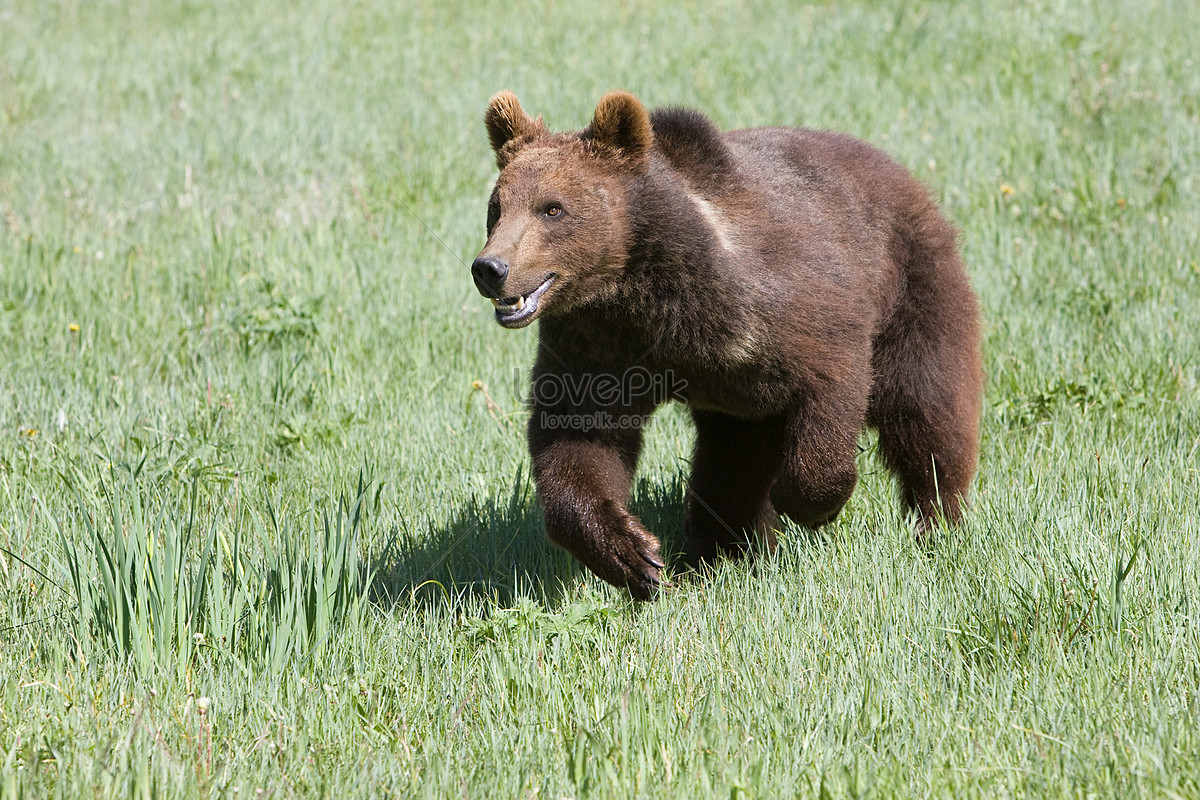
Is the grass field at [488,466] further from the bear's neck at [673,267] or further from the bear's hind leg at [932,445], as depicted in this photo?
the bear's neck at [673,267]

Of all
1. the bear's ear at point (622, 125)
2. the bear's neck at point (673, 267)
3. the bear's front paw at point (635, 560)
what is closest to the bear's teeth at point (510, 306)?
the bear's neck at point (673, 267)

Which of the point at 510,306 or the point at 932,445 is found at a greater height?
the point at 510,306

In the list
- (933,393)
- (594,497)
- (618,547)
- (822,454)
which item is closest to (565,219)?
(594,497)

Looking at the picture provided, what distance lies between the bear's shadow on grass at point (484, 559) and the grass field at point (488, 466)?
0.07ft

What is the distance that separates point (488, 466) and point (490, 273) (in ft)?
5.85

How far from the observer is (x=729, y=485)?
470 cm

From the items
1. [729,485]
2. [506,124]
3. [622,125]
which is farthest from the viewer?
[729,485]

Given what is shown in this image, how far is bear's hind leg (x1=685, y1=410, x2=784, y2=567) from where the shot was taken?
4.64 metres

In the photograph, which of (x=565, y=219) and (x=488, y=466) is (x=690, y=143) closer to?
(x=565, y=219)

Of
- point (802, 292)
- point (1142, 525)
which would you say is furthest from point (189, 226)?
point (1142, 525)

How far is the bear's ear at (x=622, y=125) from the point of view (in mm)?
3812

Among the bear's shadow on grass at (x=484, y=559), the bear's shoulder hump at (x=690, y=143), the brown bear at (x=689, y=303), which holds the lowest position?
the bear's shadow on grass at (x=484, y=559)

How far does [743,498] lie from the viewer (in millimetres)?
4711

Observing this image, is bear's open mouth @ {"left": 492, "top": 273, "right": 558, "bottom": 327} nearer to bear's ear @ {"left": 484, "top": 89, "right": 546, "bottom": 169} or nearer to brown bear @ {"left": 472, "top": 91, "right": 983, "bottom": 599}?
brown bear @ {"left": 472, "top": 91, "right": 983, "bottom": 599}
